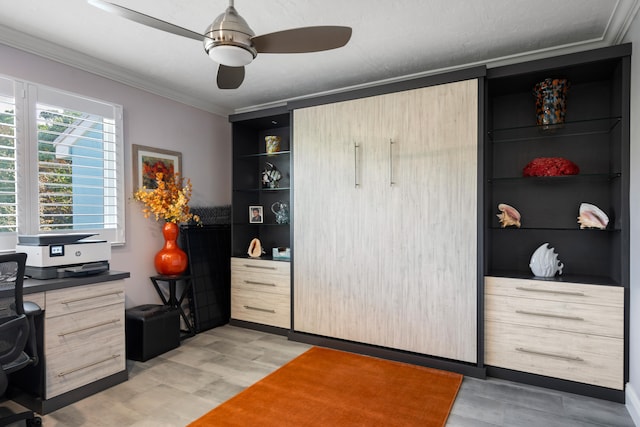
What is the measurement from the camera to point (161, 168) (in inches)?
151

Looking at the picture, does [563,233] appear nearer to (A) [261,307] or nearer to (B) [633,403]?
(B) [633,403]

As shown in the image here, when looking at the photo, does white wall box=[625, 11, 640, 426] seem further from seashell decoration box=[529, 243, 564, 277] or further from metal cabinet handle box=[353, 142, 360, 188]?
metal cabinet handle box=[353, 142, 360, 188]

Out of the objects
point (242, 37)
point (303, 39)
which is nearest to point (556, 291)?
point (303, 39)

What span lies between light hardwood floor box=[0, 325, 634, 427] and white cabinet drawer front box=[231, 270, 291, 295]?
29.0 inches

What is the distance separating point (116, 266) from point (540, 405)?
11.7ft

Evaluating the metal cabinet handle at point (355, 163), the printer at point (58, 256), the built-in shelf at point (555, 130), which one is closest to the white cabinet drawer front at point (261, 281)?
the metal cabinet handle at point (355, 163)

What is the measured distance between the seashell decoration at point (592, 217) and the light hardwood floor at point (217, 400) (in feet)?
3.98

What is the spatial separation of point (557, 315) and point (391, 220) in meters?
1.40

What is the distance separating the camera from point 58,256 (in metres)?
2.56

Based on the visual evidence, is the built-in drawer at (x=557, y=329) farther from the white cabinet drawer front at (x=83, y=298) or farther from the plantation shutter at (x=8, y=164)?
the plantation shutter at (x=8, y=164)

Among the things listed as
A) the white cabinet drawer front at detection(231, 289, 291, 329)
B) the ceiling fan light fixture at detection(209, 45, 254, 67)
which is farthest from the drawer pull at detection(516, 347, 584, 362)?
the ceiling fan light fixture at detection(209, 45, 254, 67)

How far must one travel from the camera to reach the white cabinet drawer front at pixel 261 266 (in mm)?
3873

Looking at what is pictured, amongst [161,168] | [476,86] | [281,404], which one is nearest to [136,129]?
[161,168]

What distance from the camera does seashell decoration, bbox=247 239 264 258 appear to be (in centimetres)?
417
